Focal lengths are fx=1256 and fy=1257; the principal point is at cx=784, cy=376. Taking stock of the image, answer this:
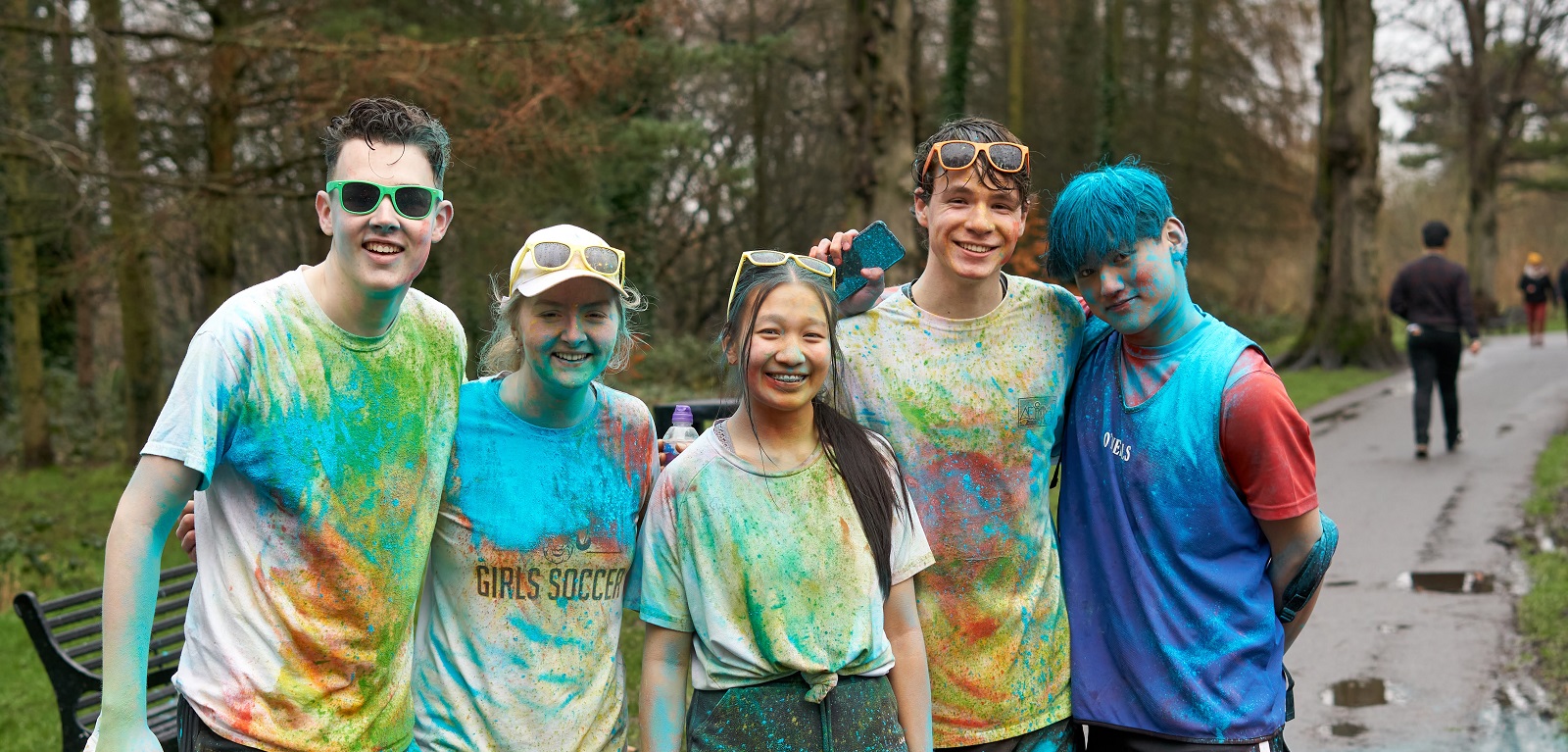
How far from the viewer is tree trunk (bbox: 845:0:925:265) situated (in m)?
10.3

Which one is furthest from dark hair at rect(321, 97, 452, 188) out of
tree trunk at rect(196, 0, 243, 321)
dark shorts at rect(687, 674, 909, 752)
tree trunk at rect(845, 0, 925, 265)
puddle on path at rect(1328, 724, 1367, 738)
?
tree trunk at rect(845, 0, 925, 265)

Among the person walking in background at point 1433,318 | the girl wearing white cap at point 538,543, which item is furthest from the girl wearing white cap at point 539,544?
the person walking in background at point 1433,318

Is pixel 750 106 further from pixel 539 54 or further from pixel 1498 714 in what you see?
pixel 1498 714

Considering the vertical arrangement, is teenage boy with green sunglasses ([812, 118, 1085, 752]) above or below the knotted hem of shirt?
above

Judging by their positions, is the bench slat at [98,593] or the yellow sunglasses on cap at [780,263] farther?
the bench slat at [98,593]

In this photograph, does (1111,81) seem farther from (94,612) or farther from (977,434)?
(977,434)

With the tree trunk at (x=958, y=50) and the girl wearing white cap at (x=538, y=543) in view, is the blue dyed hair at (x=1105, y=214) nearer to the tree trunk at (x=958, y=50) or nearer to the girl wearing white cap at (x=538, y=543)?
the girl wearing white cap at (x=538, y=543)

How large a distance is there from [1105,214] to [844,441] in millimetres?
816

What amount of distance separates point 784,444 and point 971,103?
2424 centimetres

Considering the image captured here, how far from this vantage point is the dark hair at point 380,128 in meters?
2.72

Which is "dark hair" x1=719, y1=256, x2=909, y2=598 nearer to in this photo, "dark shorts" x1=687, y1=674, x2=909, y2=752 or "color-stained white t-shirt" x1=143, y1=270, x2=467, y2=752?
"dark shorts" x1=687, y1=674, x2=909, y2=752

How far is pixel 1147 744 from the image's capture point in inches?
116

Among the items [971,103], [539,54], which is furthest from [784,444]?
[971,103]

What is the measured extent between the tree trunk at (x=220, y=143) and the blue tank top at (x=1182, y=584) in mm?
8140
